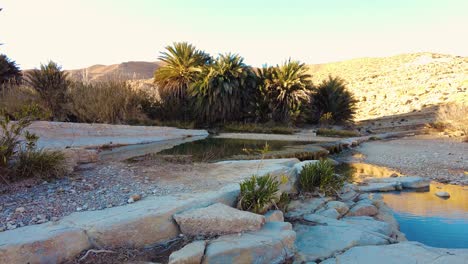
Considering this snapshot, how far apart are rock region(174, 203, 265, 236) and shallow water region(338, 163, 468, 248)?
8.04 ft

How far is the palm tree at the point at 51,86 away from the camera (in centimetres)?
1323

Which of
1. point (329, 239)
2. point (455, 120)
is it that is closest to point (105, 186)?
point (329, 239)

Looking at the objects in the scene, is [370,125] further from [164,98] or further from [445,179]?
[445,179]

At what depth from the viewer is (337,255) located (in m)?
3.52

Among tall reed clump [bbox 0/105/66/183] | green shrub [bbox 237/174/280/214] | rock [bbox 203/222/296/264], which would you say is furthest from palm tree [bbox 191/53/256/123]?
rock [bbox 203/222/296/264]

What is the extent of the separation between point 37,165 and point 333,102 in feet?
56.6

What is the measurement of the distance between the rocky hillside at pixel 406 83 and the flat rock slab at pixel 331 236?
21.2 m

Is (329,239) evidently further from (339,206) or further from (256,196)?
(339,206)

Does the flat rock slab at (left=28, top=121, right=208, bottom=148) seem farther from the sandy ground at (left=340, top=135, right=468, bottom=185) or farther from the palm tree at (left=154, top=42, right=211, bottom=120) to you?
the sandy ground at (left=340, top=135, right=468, bottom=185)

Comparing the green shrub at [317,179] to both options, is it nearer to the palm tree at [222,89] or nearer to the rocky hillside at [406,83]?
the palm tree at [222,89]

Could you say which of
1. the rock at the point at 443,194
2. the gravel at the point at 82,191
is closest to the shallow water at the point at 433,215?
the rock at the point at 443,194

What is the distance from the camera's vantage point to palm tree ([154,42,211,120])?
1792cm

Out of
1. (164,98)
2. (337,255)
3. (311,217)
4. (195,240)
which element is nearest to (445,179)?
(311,217)

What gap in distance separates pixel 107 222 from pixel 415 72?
4106 cm
